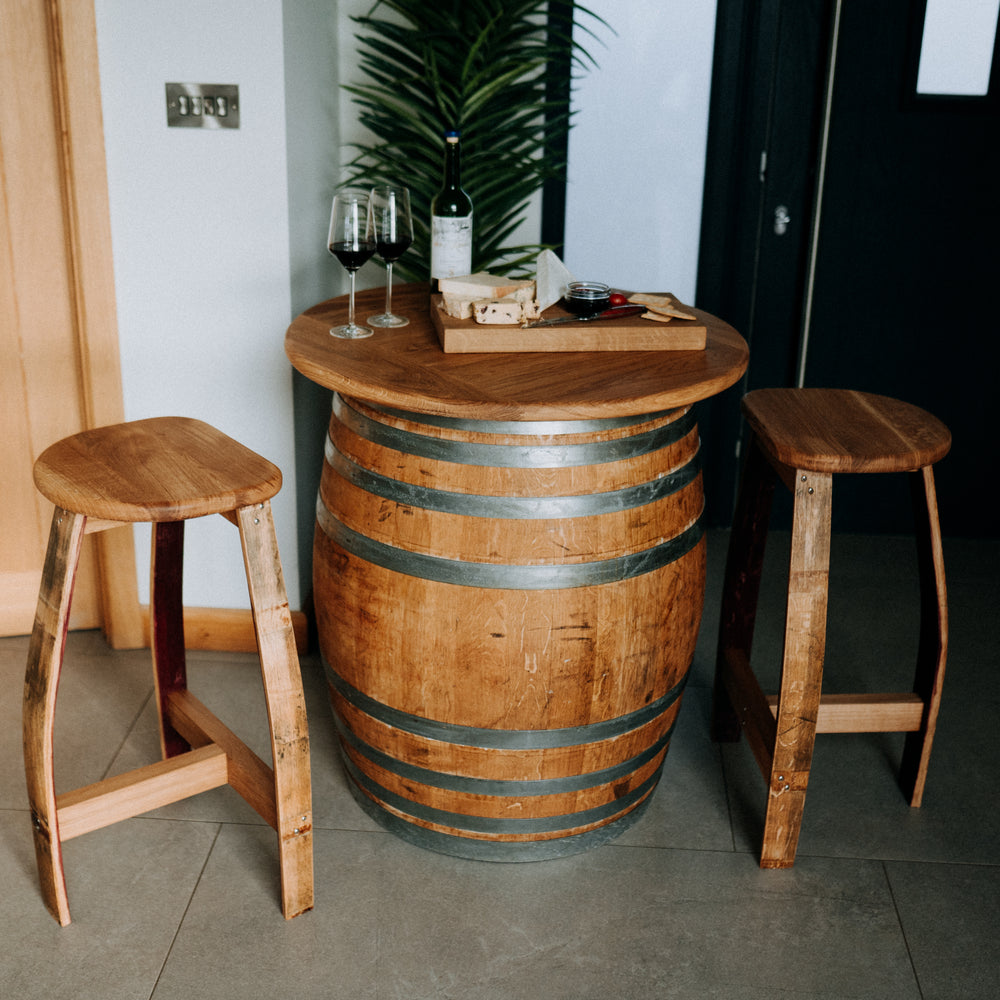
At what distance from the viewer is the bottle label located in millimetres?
2141

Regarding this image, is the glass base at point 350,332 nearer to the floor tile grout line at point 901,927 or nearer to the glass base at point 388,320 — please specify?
the glass base at point 388,320

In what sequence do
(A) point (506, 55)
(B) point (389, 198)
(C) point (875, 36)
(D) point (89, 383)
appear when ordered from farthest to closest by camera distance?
(C) point (875, 36) → (A) point (506, 55) → (D) point (89, 383) → (B) point (389, 198)

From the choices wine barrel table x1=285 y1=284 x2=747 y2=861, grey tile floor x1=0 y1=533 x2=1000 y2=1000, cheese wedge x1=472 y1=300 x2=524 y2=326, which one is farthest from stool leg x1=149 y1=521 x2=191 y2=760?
cheese wedge x1=472 y1=300 x2=524 y2=326

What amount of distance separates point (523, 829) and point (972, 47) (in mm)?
2337

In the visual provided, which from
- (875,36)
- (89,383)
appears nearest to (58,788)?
(89,383)

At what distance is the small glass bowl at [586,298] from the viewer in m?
2.02

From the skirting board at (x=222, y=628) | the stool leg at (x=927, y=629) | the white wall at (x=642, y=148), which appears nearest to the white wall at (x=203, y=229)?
the skirting board at (x=222, y=628)

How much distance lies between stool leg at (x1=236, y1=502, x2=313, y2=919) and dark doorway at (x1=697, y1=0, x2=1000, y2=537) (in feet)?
5.98

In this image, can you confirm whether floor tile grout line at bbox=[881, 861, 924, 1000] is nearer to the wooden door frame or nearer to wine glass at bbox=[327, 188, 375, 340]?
wine glass at bbox=[327, 188, 375, 340]

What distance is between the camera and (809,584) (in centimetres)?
186

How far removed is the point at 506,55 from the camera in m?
2.71

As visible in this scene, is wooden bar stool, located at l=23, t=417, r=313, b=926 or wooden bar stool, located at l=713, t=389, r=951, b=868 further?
wooden bar stool, located at l=713, t=389, r=951, b=868

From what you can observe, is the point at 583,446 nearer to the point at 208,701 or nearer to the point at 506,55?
the point at 208,701

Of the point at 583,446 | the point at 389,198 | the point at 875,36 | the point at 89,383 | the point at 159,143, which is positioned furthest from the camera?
the point at 875,36
